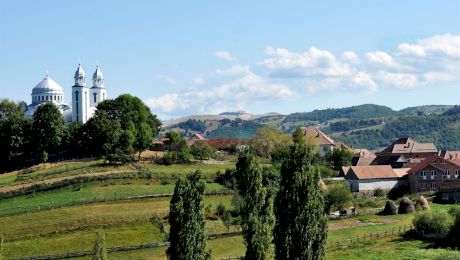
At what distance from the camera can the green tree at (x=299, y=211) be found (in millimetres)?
45781

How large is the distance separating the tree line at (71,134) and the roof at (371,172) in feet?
107

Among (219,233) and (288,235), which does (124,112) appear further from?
(288,235)

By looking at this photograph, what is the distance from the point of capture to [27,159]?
360ft

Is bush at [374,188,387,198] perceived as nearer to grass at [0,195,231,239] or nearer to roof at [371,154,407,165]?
roof at [371,154,407,165]

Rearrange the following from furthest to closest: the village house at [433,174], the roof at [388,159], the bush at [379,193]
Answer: the roof at [388,159] → the village house at [433,174] → the bush at [379,193]

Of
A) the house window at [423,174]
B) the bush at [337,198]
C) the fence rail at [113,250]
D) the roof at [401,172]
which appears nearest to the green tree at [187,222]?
the fence rail at [113,250]

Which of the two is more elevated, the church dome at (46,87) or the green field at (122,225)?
the church dome at (46,87)

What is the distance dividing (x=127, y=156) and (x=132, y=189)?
16.5 m

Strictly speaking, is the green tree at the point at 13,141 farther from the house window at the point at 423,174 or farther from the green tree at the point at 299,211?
the green tree at the point at 299,211

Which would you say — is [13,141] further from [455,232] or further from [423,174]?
[455,232]

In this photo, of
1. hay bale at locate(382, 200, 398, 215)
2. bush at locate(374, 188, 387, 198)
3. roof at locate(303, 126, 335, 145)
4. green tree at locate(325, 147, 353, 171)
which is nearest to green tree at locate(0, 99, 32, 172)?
green tree at locate(325, 147, 353, 171)

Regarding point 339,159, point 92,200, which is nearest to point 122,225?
point 92,200

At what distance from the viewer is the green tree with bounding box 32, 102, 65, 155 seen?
352ft

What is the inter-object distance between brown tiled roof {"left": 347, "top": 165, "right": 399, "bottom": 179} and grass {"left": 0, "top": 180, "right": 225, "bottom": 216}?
21241 millimetres
